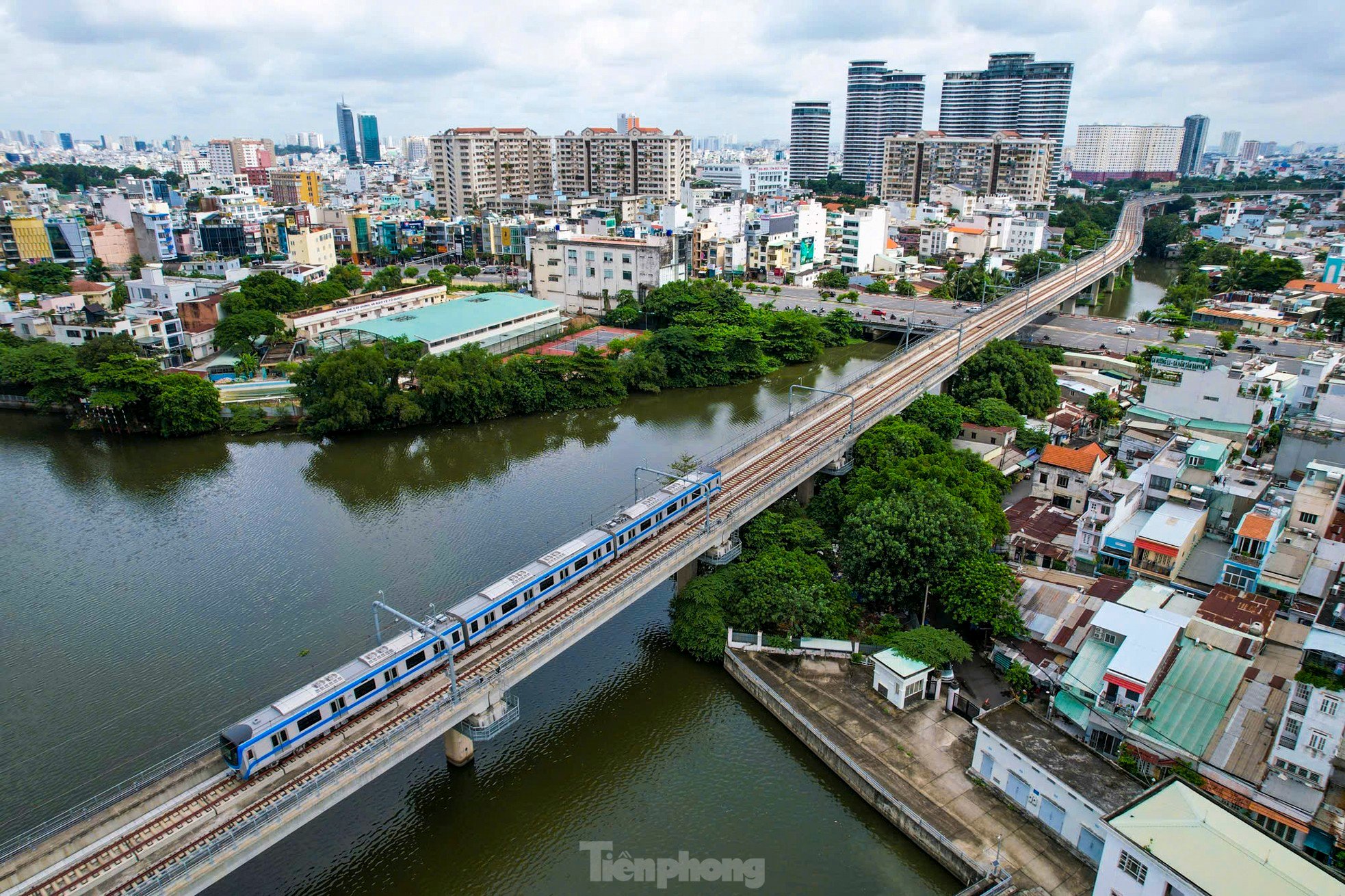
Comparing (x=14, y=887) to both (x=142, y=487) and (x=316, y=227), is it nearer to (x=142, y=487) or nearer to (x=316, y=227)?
(x=142, y=487)

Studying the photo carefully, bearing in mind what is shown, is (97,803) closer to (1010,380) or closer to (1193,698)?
(1193,698)

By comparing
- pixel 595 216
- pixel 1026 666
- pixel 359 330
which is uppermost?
pixel 595 216

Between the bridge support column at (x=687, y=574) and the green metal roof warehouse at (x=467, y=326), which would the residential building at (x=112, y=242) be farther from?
the bridge support column at (x=687, y=574)

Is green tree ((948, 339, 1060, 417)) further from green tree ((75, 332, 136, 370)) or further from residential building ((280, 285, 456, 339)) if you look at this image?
green tree ((75, 332, 136, 370))

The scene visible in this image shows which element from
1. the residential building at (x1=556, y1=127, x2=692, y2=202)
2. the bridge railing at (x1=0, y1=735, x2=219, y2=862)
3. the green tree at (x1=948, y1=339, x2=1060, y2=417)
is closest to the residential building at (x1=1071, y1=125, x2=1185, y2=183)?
the residential building at (x1=556, y1=127, x2=692, y2=202)

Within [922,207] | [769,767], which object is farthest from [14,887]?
[922,207]

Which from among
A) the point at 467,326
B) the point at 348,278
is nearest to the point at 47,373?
the point at 467,326
